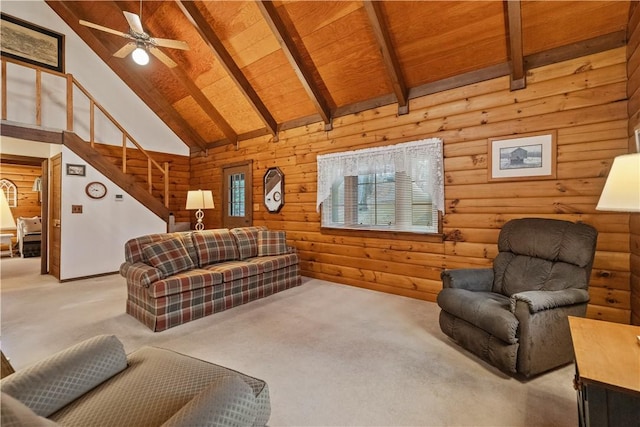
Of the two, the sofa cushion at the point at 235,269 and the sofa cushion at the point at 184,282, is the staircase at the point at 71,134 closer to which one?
the sofa cushion at the point at 235,269

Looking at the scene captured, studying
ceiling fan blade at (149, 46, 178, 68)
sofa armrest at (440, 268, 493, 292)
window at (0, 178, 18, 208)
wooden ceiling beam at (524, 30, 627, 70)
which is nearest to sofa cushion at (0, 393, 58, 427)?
sofa armrest at (440, 268, 493, 292)

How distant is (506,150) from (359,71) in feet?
6.76

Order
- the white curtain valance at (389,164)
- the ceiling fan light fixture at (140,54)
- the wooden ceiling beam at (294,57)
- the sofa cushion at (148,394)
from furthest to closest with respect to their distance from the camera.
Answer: the ceiling fan light fixture at (140,54) < the white curtain valance at (389,164) < the wooden ceiling beam at (294,57) < the sofa cushion at (148,394)

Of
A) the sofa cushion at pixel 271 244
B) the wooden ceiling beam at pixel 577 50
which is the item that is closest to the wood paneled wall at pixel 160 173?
the sofa cushion at pixel 271 244

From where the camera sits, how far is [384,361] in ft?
7.52

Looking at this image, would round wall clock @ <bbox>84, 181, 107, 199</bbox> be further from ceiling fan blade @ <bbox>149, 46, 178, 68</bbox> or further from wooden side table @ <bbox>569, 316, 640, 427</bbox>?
wooden side table @ <bbox>569, 316, 640, 427</bbox>

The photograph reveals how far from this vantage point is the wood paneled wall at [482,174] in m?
2.69

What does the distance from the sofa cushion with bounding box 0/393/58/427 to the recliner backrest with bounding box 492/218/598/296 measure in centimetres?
294

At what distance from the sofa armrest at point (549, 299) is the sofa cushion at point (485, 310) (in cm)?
10

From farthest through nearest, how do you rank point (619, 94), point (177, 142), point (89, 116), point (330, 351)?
point (177, 142)
point (89, 116)
point (619, 94)
point (330, 351)

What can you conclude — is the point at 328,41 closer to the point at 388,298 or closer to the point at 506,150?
the point at 506,150

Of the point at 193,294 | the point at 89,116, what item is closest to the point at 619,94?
the point at 193,294

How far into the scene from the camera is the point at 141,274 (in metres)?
2.99

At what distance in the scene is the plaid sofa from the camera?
299 centimetres
